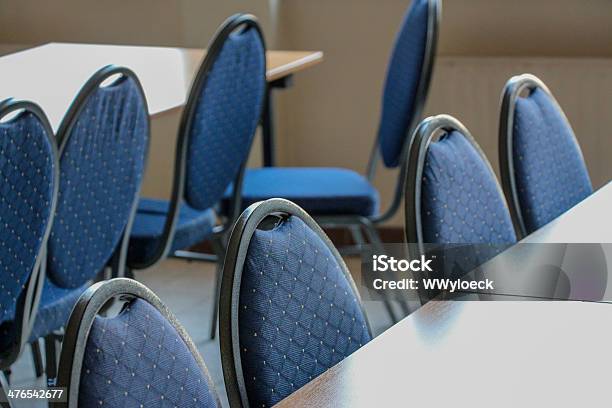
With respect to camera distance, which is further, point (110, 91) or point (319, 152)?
point (319, 152)

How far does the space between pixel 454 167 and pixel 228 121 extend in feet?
3.10

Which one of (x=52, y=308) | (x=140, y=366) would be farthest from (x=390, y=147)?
(x=140, y=366)

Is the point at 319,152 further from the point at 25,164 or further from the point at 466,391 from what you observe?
the point at 466,391

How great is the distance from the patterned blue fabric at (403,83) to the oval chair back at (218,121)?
37 cm

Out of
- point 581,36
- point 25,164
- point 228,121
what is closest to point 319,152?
point 581,36

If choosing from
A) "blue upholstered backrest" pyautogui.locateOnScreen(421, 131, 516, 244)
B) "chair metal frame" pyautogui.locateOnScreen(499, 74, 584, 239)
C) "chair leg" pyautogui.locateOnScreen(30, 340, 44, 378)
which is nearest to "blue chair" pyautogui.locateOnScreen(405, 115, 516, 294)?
"blue upholstered backrest" pyautogui.locateOnScreen(421, 131, 516, 244)

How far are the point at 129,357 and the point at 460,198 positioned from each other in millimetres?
850

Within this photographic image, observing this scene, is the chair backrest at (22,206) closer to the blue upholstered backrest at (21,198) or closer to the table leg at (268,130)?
the blue upholstered backrest at (21,198)

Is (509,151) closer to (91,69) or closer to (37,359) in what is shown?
(37,359)

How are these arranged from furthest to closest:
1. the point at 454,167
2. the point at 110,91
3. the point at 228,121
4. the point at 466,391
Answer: the point at 228,121 < the point at 110,91 < the point at 454,167 < the point at 466,391

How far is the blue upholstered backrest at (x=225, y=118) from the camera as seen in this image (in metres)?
2.70

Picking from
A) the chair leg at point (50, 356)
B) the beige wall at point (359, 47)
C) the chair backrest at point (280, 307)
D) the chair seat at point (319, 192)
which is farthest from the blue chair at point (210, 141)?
the chair backrest at point (280, 307)

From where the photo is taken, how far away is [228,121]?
277 cm

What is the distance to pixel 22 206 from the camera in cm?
201
